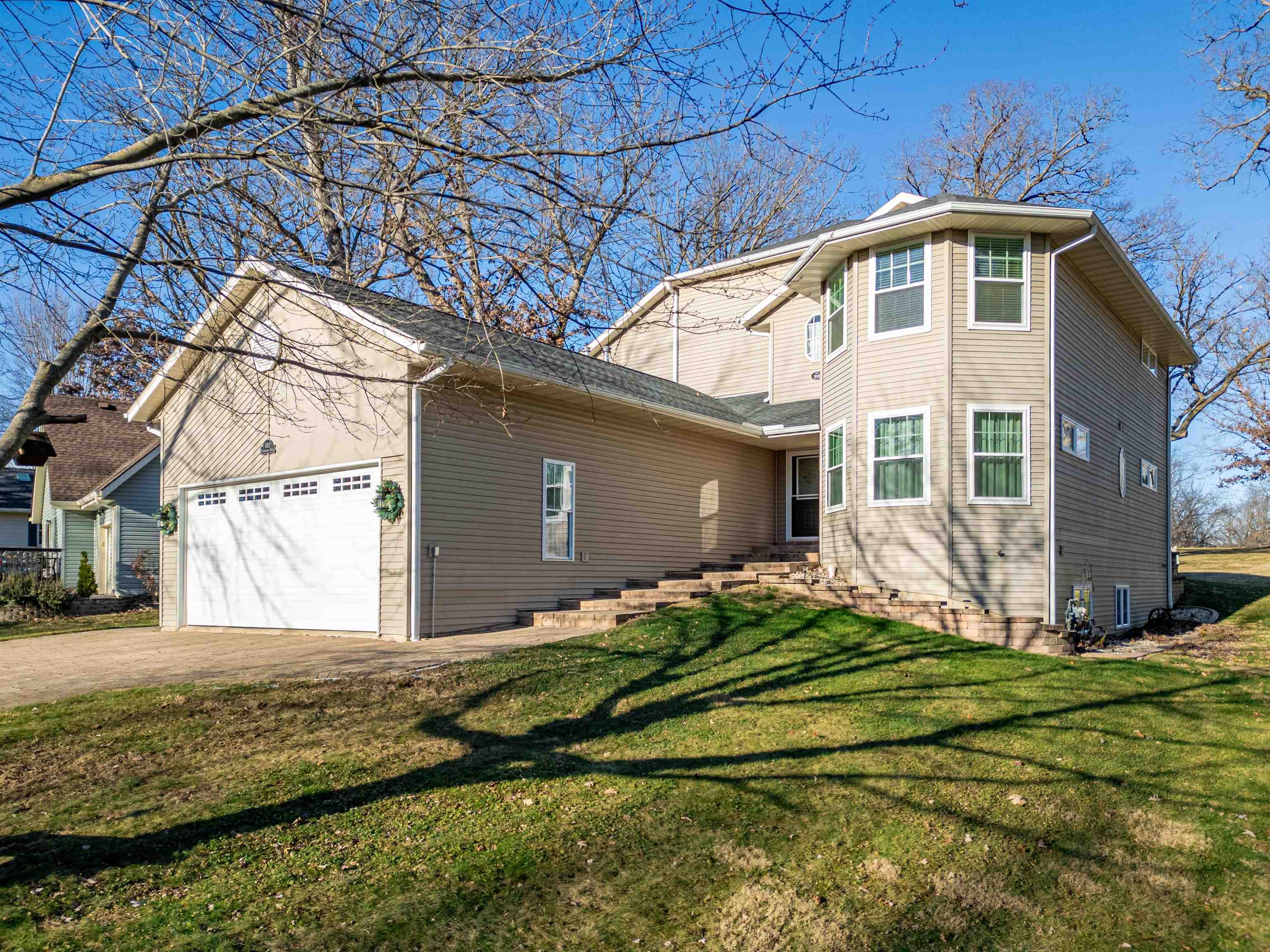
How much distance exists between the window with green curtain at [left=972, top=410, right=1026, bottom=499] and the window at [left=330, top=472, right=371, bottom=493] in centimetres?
804

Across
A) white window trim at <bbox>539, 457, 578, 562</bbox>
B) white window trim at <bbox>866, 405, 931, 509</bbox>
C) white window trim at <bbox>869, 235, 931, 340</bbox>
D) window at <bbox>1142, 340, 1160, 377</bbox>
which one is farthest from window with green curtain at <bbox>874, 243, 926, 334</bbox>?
window at <bbox>1142, 340, 1160, 377</bbox>

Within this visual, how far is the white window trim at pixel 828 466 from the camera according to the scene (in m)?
13.2

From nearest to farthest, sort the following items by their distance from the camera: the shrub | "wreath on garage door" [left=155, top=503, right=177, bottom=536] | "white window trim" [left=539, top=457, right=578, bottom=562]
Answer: "white window trim" [left=539, top=457, right=578, bottom=562] → "wreath on garage door" [left=155, top=503, right=177, bottom=536] → the shrub

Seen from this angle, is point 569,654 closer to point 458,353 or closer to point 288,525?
point 458,353

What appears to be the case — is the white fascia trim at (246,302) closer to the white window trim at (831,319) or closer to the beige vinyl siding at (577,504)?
the beige vinyl siding at (577,504)

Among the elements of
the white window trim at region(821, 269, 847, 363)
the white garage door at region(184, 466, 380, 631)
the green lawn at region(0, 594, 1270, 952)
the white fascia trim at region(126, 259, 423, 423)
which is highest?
the white window trim at region(821, 269, 847, 363)

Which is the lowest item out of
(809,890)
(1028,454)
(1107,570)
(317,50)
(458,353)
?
(809,890)

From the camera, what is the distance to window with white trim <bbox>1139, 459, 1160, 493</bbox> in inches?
659

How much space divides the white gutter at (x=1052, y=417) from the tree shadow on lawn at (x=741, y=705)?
1.96m

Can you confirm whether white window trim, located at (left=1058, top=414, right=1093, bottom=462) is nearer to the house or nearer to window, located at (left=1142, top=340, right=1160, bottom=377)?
the house

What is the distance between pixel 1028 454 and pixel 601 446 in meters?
5.98

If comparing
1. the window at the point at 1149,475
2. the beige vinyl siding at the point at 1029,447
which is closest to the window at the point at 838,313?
the beige vinyl siding at the point at 1029,447

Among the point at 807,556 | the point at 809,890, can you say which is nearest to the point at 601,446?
the point at 807,556

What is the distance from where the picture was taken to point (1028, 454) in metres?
11.8
